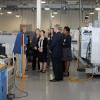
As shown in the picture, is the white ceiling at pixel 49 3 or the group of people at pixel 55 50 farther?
the white ceiling at pixel 49 3

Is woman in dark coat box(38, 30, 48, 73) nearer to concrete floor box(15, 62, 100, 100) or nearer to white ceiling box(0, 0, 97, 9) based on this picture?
concrete floor box(15, 62, 100, 100)

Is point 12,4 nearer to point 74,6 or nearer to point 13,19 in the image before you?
point 13,19

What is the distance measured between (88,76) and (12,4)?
12338 millimetres

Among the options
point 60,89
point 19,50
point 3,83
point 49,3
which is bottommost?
point 60,89

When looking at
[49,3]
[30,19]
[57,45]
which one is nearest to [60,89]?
[57,45]

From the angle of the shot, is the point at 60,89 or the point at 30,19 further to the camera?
the point at 30,19

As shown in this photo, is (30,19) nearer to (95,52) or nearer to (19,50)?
(95,52)

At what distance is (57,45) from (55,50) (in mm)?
155

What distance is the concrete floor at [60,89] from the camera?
7191 mm

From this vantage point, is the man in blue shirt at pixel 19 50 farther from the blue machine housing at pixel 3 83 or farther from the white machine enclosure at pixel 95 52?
the blue machine housing at pixel 3 83

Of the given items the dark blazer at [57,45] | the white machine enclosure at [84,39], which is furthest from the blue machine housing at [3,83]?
the white machine enclosure at [84,39]

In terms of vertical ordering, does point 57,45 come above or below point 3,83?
above

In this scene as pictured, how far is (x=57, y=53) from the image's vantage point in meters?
9.23

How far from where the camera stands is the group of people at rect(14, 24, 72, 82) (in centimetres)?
920
